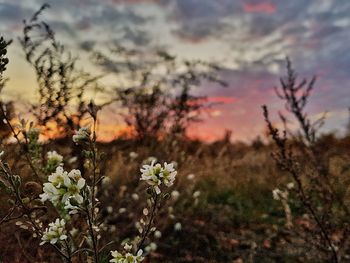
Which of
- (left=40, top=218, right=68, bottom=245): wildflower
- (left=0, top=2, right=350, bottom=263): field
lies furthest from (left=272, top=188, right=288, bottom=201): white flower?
(left=40, top=218, right=68, bottom=245): wildflower

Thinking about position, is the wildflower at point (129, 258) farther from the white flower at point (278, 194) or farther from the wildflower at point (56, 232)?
the white flower at point (278, 194)

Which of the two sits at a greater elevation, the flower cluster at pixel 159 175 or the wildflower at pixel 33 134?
the wildflower at pixel 33 134

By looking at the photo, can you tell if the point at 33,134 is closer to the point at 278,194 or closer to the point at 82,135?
the point at 82,135

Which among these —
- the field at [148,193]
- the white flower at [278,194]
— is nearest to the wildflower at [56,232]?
the field at [148,193]

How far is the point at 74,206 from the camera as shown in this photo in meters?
2.22

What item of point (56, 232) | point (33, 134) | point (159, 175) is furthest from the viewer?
point (33, 134)

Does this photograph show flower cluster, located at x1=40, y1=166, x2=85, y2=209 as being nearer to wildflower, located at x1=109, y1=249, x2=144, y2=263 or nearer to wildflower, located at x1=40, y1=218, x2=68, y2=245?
wildflower, located at x1=40, y1=218, x2=68, y2=245

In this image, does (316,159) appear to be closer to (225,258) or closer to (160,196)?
(225,258)

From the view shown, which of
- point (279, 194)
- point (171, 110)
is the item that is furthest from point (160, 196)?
point (171, 110)

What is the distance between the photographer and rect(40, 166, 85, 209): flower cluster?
6.95ft

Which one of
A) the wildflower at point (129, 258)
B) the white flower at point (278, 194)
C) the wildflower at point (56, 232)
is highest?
the white flower at point (278, 194)

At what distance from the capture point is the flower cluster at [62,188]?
6.95ft

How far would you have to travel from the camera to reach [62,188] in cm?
214

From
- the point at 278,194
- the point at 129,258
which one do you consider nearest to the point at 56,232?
the point at 129,258
